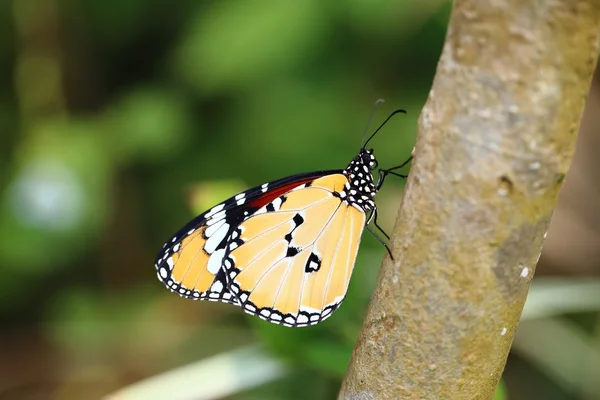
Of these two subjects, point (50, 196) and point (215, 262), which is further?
point (50, 196)

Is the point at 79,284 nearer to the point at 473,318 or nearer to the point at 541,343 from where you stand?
the point at 541,343

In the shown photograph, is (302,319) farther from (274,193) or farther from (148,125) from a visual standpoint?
(148,125)

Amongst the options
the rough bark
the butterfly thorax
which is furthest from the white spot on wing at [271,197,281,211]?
the rough bark

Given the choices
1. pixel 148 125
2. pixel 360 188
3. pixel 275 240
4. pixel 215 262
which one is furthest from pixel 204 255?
pixel 148 125

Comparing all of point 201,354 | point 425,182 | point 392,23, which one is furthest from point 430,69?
point 425,182

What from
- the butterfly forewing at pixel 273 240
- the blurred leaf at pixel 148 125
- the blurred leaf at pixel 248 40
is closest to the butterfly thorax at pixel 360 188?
the butterfly forewing at pixel 273 240

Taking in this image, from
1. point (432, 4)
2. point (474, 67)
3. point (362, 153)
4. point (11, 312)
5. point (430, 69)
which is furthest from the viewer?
point (11, 312)
